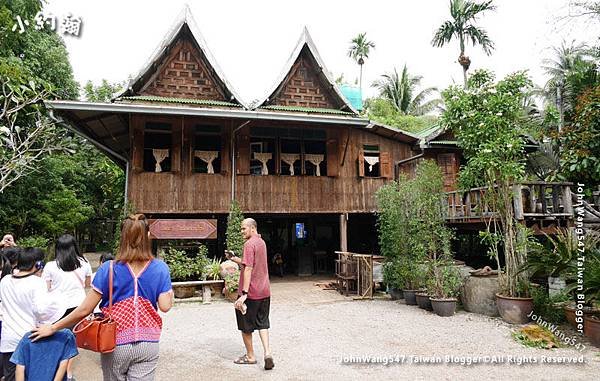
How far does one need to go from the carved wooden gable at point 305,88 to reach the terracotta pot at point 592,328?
9717mm

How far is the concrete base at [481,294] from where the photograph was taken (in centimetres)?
809

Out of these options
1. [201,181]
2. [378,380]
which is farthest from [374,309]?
[201,181]

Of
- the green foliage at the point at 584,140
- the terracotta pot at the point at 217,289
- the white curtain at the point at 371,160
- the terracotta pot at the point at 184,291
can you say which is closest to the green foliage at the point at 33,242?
the terracotta pot at the point at 184,291

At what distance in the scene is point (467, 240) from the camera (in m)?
14.8

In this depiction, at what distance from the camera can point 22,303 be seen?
3396mm

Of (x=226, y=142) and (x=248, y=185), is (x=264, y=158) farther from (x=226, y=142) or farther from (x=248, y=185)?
(x=226, y=142)

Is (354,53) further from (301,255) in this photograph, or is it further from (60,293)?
(60,293)

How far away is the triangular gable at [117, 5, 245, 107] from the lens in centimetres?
1227

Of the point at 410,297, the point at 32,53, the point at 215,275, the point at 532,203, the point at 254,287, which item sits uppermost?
the point at 32,53

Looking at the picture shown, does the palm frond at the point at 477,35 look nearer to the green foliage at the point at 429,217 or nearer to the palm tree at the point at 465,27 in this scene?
the palm tree at the point at 465,27

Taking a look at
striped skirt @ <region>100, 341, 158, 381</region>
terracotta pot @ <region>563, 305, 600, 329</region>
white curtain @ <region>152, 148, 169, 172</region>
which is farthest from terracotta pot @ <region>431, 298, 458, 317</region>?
white curtain @ <region>152, 148, 169, 172</region>

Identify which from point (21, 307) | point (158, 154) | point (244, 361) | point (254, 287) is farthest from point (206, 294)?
point (21, 307)

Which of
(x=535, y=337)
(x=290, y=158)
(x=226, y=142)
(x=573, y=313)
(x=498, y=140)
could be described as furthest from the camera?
(x=290, y=158)

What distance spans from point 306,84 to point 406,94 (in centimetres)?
2473
